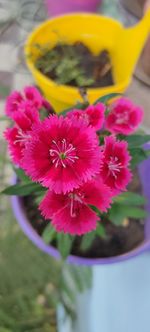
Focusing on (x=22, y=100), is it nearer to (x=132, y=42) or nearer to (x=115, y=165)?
(x=115, y=165)

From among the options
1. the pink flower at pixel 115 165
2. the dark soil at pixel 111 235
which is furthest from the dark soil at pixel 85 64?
the pink flower at pixel 115 165

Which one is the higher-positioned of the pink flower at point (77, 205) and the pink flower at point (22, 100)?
the pink flower at point (22, 100)

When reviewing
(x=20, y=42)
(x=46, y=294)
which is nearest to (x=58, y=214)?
(x=46, y=294)

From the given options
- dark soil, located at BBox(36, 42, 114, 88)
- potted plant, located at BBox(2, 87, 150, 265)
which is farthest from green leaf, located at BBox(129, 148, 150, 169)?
dark soil, located at BBox(36, 42, 114, 88)

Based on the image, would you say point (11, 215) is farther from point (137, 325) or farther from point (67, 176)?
point (67, 176)

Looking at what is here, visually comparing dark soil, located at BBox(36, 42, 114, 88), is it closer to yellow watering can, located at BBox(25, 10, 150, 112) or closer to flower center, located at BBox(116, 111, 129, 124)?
yellow watering can, located at BBox(25, 10, 150, 112)

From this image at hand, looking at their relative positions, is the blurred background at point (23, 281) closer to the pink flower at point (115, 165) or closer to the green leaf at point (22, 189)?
the green leaf at point (22, 189)

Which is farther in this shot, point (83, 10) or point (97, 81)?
point (83, 10)
